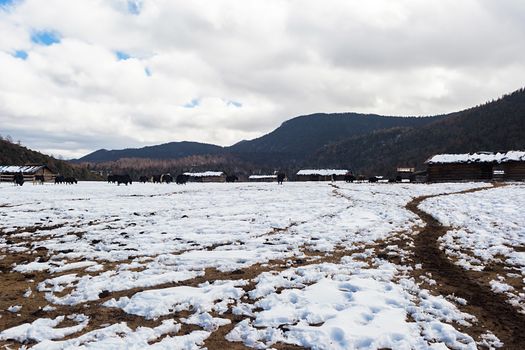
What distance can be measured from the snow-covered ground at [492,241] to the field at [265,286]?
0.06 metres

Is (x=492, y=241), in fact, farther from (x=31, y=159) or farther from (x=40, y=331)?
(x=31, y=159)

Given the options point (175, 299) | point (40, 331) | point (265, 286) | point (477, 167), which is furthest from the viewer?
point (477, 167)

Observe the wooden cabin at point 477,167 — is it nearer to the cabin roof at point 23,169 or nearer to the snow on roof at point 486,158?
the snow on roof at point 486,158

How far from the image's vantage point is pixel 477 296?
22.4 feet

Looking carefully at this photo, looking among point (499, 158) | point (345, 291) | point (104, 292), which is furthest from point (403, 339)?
point (499, 158)

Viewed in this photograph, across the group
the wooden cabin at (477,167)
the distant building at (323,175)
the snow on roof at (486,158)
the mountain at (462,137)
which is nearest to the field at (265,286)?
the snow on roof at (486,158)

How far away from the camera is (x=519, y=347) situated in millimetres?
5027

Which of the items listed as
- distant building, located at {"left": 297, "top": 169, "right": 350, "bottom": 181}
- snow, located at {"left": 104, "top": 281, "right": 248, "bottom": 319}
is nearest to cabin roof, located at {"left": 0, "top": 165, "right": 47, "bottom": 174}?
distant building, located at {"left": 297, "top": 169, "right": 350, "bottom": 181}

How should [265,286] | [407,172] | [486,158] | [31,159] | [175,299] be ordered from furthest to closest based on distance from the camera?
[31,159]
[407,172]
[486,158]
[265,286]
[175,299]

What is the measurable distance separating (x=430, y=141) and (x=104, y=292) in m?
176

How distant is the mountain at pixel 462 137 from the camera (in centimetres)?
12500

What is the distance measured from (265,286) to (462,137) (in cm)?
15294

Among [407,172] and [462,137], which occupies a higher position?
[462,137]

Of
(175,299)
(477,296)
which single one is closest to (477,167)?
(477,296)
